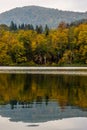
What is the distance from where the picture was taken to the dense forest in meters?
131

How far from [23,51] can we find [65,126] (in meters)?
112

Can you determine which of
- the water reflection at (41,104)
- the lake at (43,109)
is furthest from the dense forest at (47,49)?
the lake at (43,109)

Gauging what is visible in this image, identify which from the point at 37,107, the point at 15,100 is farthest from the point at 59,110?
the point at 15,100

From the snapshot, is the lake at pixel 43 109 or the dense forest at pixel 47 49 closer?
the lake at pixel 43 109

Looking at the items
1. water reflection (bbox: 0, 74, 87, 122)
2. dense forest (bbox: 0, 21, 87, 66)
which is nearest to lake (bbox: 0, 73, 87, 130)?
water reflection (bbox: 0, 74, 87, 122)

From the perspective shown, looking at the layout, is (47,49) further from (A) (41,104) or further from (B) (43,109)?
(B) (43,109)

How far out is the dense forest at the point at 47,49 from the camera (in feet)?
431

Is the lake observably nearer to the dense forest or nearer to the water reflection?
the water reflection

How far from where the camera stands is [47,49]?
135875 millimetres

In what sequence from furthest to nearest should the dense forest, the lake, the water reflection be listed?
1. the dense forest
2. the water reflection
3. the lake

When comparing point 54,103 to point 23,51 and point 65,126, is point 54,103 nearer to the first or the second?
point 65,126

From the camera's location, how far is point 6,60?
5162 inches

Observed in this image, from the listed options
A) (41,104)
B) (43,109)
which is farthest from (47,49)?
(43,109)

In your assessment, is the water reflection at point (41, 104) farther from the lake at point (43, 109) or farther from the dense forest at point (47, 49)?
the dense forest at point (47, 49)
